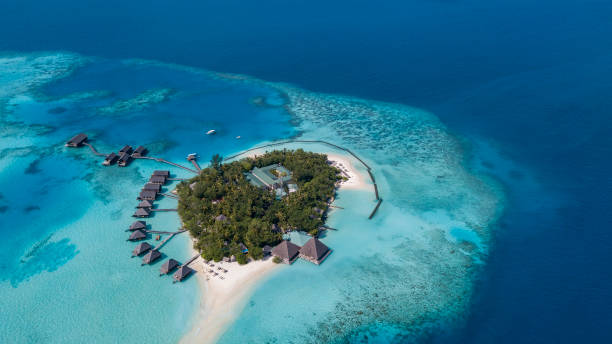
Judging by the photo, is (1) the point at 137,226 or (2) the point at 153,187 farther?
(2) the point at 153,187

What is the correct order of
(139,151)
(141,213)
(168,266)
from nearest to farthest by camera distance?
(168,266) < (141,213) < (139,151)

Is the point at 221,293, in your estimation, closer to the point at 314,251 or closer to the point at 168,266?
the point at 168,266

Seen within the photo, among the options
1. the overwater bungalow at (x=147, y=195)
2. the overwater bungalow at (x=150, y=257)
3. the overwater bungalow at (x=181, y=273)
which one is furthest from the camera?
the overwater bungalow at (x=147, y=195)

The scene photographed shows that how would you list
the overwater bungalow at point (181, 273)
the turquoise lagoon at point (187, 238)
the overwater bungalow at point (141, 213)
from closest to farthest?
the turquoise lagoon at point (187, 238)
the overwater bungalow at point (181, 273)
the overwater bungalow at point (141, 213)

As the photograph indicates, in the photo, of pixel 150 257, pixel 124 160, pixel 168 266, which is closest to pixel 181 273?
A: pixel 168 266

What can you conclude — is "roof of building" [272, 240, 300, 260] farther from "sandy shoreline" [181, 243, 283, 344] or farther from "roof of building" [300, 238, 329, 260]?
"sandy shoreline" [181, 243, 283, 344]

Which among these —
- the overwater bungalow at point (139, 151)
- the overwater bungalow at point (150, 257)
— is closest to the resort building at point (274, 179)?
the overwater bungalow at point (150, 257)

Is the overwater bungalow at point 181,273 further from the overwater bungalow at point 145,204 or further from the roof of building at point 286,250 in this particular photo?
the overwater bungalow at point 145,204

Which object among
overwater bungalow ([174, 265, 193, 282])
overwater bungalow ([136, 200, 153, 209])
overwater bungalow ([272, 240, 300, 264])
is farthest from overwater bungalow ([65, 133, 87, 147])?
overwater bungalow ([272, 240, 300, 264])
